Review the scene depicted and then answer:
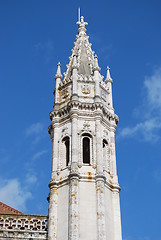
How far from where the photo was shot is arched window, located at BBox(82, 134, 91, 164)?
1180 inches

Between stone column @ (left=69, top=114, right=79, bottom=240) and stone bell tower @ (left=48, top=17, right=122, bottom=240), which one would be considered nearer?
stone column @ (left=69, top=114, right=79, bottom=240)

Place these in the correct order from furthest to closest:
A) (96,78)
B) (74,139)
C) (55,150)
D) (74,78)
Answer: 1. (96,78)
2. (74,78)
3. (55,150)
4. (74,139)

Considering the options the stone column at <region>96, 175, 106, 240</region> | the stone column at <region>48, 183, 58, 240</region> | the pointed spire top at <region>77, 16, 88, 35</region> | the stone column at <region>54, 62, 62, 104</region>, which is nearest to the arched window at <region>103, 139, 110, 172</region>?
the stone column at <region>96, 175, 106, 240</region>

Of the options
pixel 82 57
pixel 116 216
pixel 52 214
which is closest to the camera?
pixel 52 214

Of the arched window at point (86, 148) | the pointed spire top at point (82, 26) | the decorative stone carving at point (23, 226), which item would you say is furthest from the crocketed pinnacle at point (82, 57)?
the decorative stone carving at point (23, 226)

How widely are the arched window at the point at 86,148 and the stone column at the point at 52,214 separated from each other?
2.89 meters

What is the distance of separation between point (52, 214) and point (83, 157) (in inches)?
174

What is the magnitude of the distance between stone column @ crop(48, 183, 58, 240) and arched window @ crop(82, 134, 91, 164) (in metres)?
2.89

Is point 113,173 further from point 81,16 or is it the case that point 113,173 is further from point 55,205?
point 81,16

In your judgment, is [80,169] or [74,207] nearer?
[74,207]

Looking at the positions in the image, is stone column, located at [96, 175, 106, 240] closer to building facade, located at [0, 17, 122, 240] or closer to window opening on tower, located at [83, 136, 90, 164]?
building facade, located at [0, 17, 122, 240]

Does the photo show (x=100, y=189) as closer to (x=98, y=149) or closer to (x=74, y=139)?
(x=98, y=149)

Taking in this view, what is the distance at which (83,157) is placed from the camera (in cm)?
3020

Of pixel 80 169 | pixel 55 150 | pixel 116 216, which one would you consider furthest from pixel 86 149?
pixel 116 216
